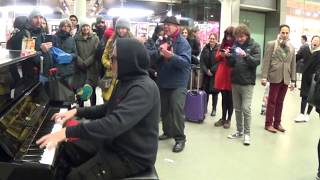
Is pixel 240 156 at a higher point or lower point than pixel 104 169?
lower

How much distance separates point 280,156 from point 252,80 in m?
0.98

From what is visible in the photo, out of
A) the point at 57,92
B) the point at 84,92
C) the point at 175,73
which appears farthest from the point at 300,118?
the point at 57,92

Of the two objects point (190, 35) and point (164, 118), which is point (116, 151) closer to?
point (164, 118)

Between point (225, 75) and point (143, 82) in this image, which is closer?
point (143, 82)

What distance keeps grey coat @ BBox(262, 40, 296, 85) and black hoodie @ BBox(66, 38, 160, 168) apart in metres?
3.47

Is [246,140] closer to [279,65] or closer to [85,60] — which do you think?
[279,65]

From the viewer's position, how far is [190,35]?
666 centimetres

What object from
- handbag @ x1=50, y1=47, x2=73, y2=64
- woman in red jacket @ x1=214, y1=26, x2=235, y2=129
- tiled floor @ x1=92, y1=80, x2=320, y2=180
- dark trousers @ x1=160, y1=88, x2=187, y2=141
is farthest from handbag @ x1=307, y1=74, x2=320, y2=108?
handbag @ x1=50, y1=47, x2=73, y2=64

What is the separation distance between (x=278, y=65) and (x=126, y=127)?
376cm

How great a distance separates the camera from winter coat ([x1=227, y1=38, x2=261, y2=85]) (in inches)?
196

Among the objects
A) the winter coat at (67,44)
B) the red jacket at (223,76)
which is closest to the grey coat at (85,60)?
the winter coat at (67,44)

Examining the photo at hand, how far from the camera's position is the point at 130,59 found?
88.9 inches

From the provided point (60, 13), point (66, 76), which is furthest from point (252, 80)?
point (60, 13)

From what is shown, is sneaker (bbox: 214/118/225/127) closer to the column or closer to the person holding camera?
the person holding camera
